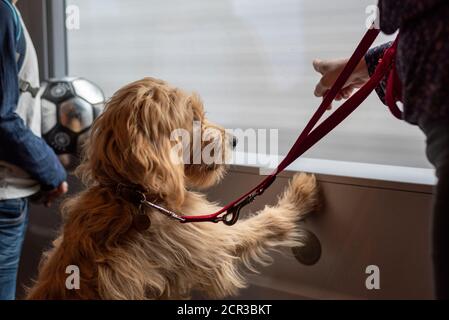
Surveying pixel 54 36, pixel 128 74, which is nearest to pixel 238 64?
pixel 128 74

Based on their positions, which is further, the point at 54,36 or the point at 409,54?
the point at 54,36

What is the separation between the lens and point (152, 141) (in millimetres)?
1340

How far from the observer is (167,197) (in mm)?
1385

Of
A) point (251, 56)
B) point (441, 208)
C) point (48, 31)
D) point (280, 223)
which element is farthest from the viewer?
point (48, 31)

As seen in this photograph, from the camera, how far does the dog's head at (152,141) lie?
1.31 meters

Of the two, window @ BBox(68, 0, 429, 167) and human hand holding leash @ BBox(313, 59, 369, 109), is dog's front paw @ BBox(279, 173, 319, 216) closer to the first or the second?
window @ BBox(68, 0, 429, 167)

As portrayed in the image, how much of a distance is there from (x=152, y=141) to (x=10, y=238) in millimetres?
633

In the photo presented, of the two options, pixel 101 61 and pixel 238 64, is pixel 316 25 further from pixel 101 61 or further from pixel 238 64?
pixel 101 61

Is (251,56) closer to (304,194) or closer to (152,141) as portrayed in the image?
(304,194)

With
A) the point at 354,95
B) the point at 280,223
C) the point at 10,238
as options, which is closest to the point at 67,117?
the point at 10,238

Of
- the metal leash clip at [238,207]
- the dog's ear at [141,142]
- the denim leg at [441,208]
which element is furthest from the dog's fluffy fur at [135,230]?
the denim leg at [441,208]

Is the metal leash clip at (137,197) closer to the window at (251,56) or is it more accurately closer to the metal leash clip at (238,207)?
the metal leash clip at (238,207)

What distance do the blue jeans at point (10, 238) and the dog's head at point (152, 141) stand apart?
0.29 metres

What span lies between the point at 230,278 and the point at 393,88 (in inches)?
30.3
